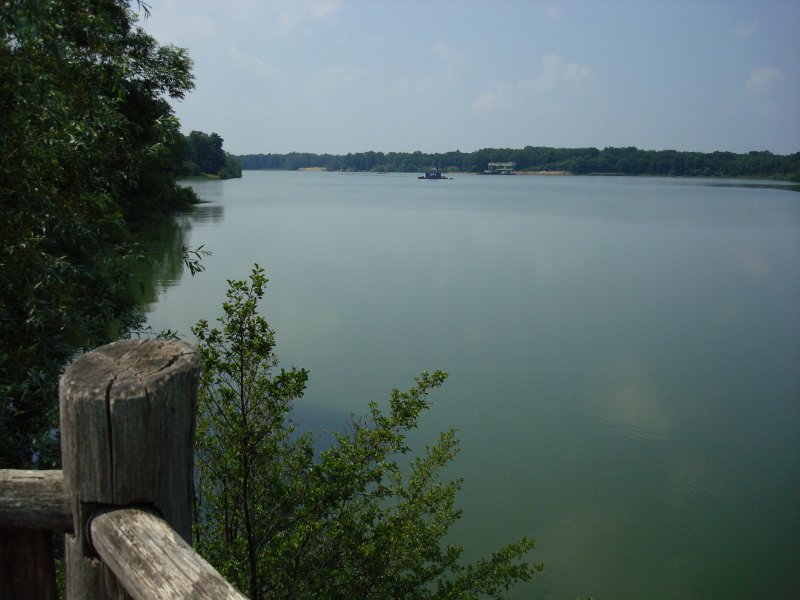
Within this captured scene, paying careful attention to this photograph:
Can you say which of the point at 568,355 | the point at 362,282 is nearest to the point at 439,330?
the point at 568,355

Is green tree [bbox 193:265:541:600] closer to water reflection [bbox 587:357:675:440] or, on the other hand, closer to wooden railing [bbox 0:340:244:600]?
wooden railing [bbox 0:340:244:600]

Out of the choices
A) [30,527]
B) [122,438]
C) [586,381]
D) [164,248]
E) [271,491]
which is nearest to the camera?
[122,438]

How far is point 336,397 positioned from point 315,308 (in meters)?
5.75

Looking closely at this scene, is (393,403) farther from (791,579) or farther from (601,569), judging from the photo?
(791,579)

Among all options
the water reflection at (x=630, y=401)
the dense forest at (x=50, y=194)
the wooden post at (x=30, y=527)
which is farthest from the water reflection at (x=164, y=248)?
the water reflection at (x=630, y=401)

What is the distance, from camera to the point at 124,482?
1.13m

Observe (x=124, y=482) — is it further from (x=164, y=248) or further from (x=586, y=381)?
(x=164, y=248)

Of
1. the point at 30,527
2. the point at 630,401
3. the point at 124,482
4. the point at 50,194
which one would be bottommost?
the point at 630,401

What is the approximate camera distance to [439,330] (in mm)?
13695

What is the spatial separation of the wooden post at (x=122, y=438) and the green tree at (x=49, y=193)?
2.25 metres

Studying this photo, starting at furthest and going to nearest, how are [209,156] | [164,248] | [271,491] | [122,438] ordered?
[209,156] < [164,248] < [271,491] < [122,438]

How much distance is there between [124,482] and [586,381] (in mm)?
10562

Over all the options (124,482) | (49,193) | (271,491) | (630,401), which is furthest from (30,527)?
(630,401)

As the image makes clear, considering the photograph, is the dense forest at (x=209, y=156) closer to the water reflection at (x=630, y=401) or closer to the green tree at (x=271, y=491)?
the water reflection at (x=630, y=401)
